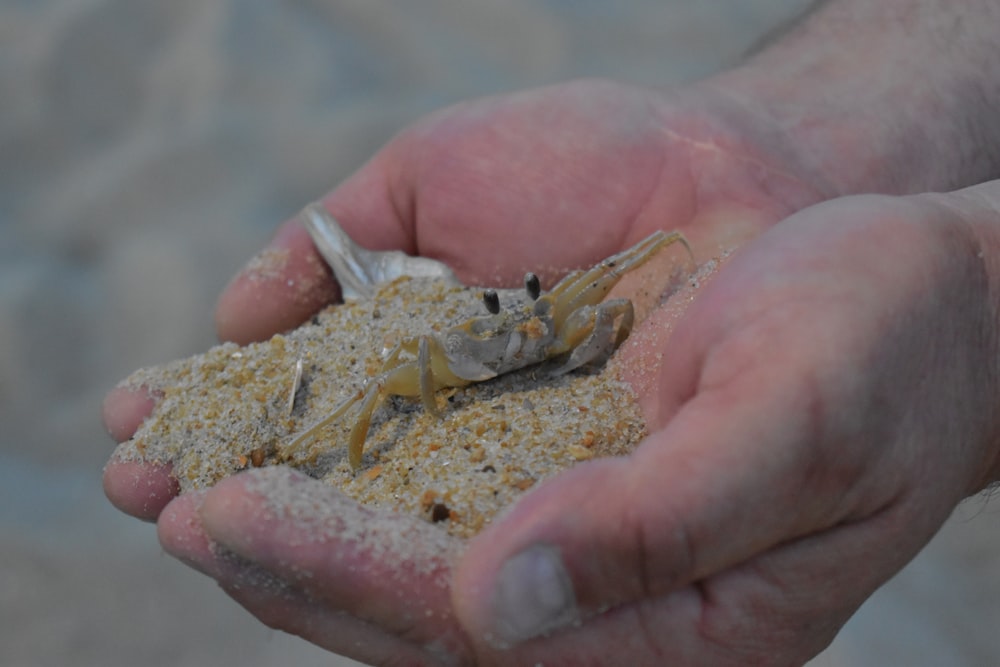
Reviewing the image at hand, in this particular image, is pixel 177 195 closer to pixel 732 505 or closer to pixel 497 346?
pixel 497 346

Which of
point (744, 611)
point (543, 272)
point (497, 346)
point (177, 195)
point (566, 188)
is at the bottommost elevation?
point (744, 611)

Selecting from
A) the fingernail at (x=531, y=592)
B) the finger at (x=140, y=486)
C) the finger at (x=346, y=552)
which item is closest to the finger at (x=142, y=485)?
the finger at (x=140, y=486)

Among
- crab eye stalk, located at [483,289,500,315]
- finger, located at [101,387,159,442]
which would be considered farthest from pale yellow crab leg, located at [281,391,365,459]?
finger, located at [101,387,159,442]

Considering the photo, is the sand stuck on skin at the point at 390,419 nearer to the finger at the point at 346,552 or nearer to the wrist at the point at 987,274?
the finger at the point at 346,552

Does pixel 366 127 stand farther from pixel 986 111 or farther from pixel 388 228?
pixel 986 111

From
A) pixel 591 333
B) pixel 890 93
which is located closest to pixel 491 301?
pixel 591 333

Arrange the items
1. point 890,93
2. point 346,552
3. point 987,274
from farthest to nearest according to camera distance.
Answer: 1. point 890,93
2. point 987,274
3. point 346,552

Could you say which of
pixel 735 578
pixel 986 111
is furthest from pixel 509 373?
pixel 986 111
